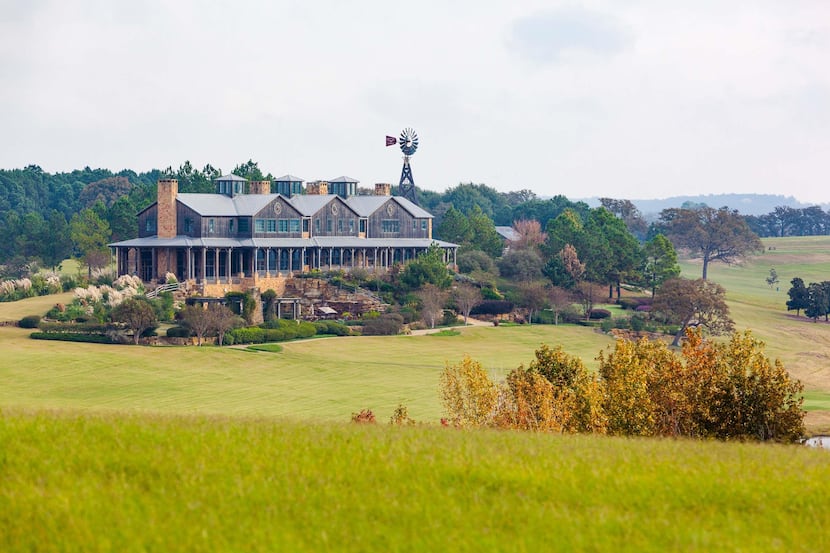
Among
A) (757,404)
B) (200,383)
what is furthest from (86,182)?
(757,404)

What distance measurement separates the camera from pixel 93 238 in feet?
333

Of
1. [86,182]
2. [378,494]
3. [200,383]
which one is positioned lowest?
[200,383]

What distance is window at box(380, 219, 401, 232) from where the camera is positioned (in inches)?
3844

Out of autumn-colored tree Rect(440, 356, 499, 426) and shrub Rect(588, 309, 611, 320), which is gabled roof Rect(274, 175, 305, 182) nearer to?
shrub Rect(588, 309, 611, 320)

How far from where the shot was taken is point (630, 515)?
15.5 meters

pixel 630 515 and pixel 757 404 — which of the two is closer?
pixel 630 515

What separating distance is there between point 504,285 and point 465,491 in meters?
81.9

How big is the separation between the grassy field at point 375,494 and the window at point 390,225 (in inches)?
3097

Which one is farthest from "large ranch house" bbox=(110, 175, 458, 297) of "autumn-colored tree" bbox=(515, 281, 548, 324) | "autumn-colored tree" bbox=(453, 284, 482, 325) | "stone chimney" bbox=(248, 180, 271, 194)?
"autumn-colored tree" bbox=(515, 281, 548, 324)

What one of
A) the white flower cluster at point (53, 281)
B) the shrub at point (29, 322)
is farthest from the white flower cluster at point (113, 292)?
the white flower cluster at point (53, 281)

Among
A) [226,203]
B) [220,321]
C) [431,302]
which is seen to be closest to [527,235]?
[431,302]

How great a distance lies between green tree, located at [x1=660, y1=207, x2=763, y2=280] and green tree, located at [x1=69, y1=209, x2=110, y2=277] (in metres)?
72.2

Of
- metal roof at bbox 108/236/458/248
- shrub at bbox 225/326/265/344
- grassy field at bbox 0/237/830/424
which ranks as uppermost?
metal roof at bbox 108/236/458/248

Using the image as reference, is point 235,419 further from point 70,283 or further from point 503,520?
point 70,283
